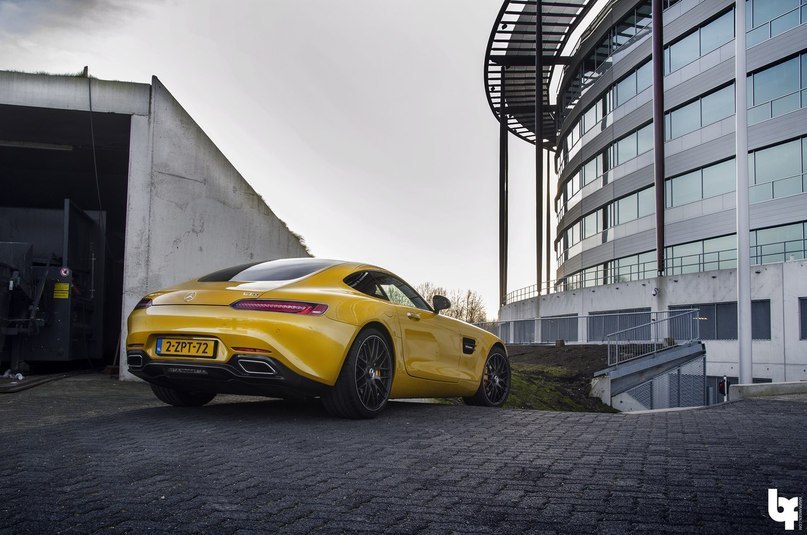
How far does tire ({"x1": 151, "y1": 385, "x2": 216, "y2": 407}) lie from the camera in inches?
278

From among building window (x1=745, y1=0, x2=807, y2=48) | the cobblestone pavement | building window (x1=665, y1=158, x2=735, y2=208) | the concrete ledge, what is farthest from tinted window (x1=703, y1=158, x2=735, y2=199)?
the cobblestone pavement

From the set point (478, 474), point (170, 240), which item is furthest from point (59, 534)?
point (170, 240)

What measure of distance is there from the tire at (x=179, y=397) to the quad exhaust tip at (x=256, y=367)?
5.63ft

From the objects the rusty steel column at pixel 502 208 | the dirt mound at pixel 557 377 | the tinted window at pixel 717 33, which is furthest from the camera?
the rusty steel column at pixel 502 208

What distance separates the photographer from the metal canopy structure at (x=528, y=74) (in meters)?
40.7

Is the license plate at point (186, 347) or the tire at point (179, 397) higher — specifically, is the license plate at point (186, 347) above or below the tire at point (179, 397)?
above

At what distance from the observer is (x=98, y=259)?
46.4 feet

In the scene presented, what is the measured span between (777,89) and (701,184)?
5.57 metres

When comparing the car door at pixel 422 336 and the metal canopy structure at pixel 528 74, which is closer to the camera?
the car door at pixel 422 336

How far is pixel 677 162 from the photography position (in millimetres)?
34344

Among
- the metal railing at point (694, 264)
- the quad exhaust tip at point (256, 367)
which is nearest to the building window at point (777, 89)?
the metal railing at point (694, 264)

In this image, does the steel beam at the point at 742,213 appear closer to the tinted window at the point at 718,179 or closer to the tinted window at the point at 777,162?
the tinted window at the point at 777,162

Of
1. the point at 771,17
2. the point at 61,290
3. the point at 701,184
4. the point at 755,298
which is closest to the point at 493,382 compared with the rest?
the point at 61,290

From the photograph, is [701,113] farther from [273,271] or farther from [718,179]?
[273,271]
